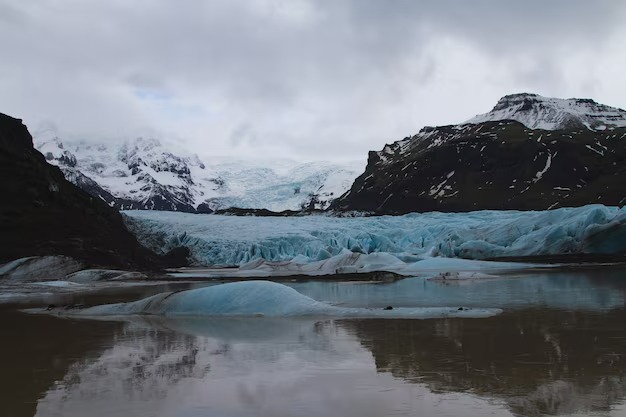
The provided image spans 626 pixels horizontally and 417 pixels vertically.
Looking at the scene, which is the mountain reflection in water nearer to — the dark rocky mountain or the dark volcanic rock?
the dark rocky mountain

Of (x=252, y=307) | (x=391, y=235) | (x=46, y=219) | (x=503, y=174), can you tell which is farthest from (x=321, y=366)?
Answer: (x=503, y=174)

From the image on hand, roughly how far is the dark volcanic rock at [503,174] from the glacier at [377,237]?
158 ft

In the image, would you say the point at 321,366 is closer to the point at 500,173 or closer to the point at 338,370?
the point at 338,370

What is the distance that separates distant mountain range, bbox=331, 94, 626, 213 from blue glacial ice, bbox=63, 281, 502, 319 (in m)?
93.4

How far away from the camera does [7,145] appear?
4728cm

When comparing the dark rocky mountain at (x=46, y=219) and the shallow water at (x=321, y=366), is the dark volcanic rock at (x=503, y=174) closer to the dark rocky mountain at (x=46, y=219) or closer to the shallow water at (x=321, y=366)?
the dark rocky mountain at (x=46, y=219)

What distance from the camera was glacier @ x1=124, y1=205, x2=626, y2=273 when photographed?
1641 inches

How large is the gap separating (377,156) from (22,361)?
18392 centimetres

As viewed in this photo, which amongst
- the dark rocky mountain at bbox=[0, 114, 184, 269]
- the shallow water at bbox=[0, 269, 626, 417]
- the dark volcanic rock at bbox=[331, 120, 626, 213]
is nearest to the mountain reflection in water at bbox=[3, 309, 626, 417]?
the shallow water at bbox=[0, 269, 626, 417]

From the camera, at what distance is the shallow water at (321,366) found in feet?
19.2

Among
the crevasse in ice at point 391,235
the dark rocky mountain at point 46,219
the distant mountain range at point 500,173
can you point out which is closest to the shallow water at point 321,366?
the dark rocky mountain at point 46,219

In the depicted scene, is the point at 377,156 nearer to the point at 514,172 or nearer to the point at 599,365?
the point at 514,172

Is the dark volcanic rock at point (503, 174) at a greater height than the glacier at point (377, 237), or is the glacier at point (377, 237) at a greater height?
the dark volcanic rock at point (503, 174)

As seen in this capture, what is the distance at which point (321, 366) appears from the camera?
25.7ft
